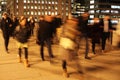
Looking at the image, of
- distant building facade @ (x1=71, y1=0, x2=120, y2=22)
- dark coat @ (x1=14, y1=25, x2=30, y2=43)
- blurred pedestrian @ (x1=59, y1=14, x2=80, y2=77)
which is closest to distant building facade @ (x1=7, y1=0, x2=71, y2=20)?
distant building facade @ (x1=71, y1=0, x2=120, y2=22)

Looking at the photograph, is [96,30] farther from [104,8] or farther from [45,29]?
[104,8]

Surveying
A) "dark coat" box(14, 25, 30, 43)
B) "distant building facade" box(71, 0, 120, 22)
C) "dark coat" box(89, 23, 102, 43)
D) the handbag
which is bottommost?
"distant building facade" box(71, 0, 120, 22)

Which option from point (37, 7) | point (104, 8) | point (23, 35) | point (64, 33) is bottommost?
point (104, 8)

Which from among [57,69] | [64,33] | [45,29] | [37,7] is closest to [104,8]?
[37,7]

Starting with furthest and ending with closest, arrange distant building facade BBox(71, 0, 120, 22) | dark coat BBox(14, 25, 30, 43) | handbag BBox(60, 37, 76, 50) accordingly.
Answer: distant building facade BBox(71, 0, 120, 22), dark coat BBox(14, 25, 30, 43), handbag BBox(60, 37, 76, 50)

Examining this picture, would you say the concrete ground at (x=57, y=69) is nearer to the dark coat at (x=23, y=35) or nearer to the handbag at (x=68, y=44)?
the handbag at (x=68, y=44)

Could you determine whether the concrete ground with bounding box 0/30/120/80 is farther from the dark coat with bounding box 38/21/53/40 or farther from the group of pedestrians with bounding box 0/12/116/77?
the dark coat with bounding box 38/21/53/40

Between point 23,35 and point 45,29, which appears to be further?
point 45,29

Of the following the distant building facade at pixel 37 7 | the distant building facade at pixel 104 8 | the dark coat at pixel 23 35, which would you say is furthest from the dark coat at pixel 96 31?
the distant building facade at pixel 104 8

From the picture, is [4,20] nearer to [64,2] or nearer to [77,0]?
[64,2]

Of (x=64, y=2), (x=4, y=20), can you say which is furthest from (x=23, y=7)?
(x=4, y=20)

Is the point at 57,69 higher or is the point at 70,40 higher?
the point at 70,40

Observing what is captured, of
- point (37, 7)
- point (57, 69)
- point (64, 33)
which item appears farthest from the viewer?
point (37, 7)

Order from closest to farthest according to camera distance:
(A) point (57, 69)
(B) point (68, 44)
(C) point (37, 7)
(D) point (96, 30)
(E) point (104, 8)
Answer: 1. (B) point (68, 44)
2. (A) point (57, 69)
3. (D) point (96, 30)
4. (C) point (37, 7)
5. (E) point (104, 8)
